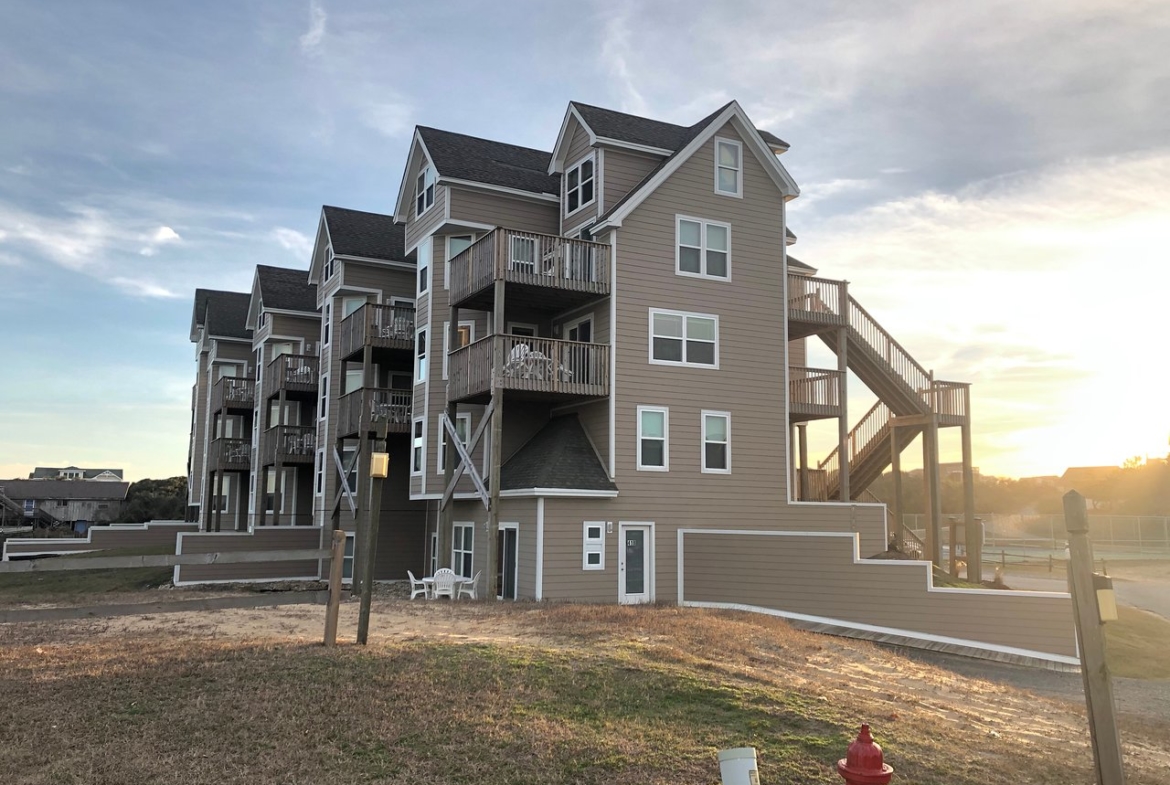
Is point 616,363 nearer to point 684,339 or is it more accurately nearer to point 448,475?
point 684,339

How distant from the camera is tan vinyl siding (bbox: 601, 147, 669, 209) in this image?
2580cm

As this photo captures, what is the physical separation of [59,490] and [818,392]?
9531 centimetres

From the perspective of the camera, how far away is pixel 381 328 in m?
31.2

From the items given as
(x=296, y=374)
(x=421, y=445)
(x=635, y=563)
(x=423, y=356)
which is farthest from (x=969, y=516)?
(x=296, y=374)

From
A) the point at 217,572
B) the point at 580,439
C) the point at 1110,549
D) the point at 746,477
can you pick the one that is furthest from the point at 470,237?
the point at 1110,549

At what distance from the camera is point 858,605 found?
20000 mm

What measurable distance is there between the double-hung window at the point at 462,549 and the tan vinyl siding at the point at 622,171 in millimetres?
9978

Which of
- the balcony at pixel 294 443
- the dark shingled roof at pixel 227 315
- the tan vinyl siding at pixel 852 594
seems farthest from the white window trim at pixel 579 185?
the dark shingled roof at pixel 227 315

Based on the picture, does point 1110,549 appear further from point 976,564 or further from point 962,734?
point 962,734

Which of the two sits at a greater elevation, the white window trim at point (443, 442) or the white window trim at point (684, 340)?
the white window trim at point (684, 340)

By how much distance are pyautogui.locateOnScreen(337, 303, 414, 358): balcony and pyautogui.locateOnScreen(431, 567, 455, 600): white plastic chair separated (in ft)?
33.4

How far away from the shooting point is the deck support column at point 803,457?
29703 mm

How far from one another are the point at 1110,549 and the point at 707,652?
186 ft

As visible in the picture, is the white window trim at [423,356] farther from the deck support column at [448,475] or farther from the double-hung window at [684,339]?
the double-hung window at [684,339]
